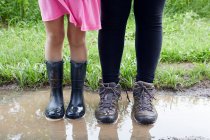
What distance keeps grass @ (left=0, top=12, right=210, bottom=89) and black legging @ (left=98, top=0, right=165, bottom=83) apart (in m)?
0.55

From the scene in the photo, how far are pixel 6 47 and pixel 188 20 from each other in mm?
2569

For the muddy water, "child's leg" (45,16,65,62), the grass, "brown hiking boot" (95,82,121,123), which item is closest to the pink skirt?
"child's leg" (45,16,65,62)

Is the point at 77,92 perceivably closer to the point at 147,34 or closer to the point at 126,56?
the point at 147,34

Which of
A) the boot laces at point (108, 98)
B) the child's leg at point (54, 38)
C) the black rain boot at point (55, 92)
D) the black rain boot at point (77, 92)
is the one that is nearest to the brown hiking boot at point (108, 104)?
the boot laces at point (108, 98)

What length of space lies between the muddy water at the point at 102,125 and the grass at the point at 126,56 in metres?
0.22

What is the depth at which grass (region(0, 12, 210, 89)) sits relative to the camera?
3254 mm

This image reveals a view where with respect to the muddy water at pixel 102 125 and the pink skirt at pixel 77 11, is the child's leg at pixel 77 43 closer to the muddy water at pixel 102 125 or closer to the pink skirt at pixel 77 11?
the pink skirt at pixel 77 11

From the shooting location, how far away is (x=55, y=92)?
8.99 ft

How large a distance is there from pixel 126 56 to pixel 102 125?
3.87 feet

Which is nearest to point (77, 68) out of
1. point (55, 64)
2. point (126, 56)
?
point (55, 64)

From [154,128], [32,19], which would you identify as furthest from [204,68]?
[32,19]

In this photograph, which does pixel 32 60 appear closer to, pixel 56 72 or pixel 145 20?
pixel 56 72

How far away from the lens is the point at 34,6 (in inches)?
225

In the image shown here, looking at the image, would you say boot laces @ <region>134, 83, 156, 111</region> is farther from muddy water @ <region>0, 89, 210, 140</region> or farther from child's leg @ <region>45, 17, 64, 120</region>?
child's leg @ <region>45, 17, 64, 120</region>
